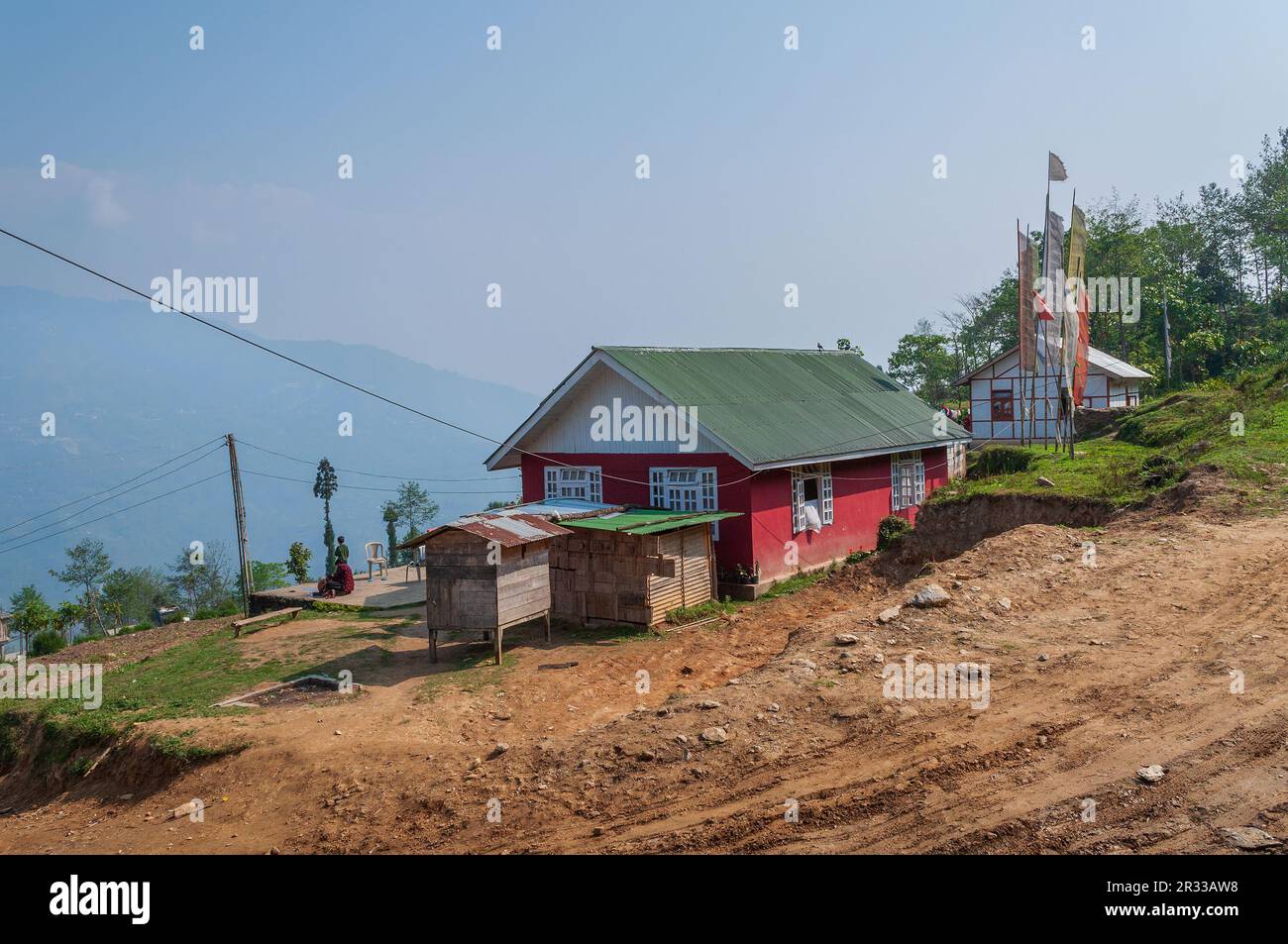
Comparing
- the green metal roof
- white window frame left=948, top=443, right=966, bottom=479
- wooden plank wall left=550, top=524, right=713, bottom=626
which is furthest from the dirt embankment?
white window frame left=948, top=443, right=966, bottom=479

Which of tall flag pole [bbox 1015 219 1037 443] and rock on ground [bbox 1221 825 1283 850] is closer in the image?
rock on ground [bbox 1221 825 1283 850]

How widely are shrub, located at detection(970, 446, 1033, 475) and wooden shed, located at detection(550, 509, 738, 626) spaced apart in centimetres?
1084

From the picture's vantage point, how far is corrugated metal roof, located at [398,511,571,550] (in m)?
15.6

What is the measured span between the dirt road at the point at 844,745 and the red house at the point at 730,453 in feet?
19.2

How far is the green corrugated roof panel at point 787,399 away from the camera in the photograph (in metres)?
21.6

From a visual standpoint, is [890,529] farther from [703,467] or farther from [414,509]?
[414,509]

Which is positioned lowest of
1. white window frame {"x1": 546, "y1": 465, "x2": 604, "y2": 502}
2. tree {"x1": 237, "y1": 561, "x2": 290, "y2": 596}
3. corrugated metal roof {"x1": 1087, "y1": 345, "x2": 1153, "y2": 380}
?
tree {"x1": 237, "y1": 561, "x2": 290, "y2": 596}

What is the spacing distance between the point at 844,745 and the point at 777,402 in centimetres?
1570

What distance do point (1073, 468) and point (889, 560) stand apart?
5405 mm

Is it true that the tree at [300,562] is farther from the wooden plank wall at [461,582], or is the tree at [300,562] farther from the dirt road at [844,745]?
the dirt road at [844,745]

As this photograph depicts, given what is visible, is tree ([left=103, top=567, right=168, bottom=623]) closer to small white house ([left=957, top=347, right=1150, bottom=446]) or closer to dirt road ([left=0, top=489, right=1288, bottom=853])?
small white house ([left=957, top=347, right=1150, bottom=446])

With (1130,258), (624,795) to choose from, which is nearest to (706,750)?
(624,795)

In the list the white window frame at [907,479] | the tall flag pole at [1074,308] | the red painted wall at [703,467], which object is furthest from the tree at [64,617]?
the tall flag pole at [1074,308]
